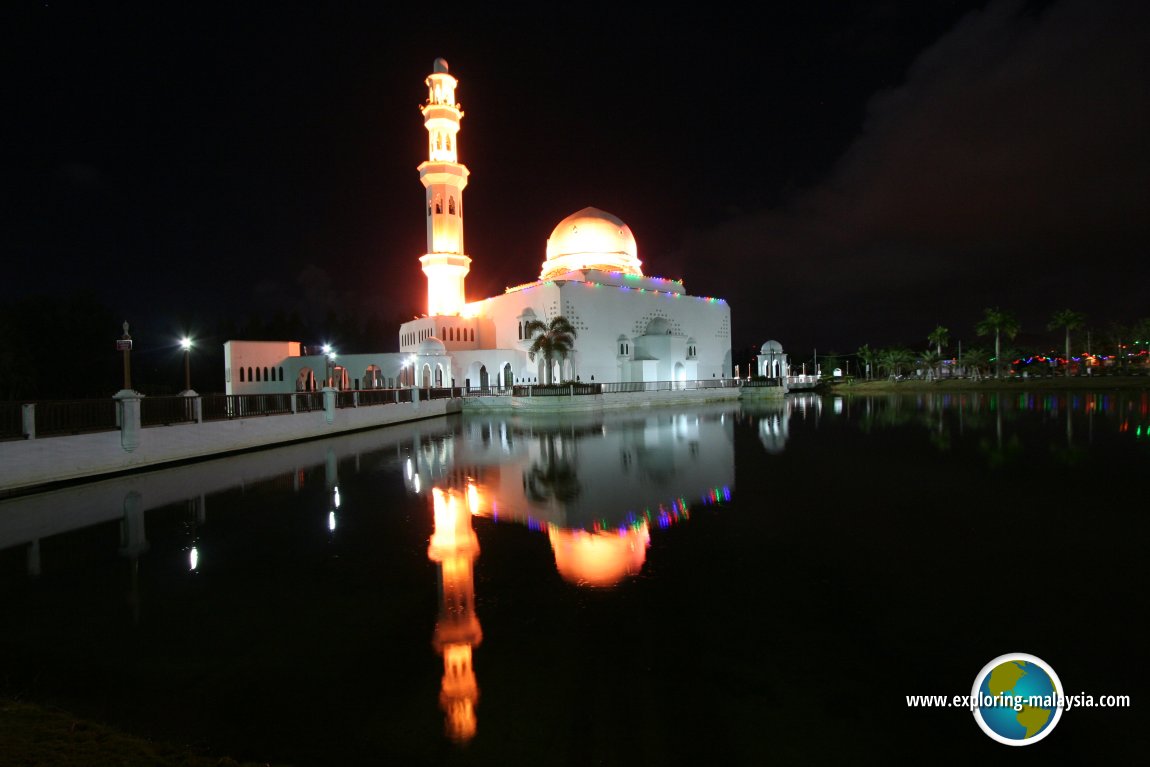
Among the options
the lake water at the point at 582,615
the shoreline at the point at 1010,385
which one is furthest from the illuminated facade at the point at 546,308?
the lake water at the point at 582,615

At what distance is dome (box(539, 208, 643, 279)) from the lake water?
128ft

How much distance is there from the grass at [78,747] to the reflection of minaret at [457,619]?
1.03m

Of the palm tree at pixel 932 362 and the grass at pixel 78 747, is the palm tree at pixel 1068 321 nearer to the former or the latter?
the palm tree at pixel 932 362

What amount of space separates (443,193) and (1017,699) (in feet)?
146

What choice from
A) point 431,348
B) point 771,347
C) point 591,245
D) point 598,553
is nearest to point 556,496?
point 598,553

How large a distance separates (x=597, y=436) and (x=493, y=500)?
9.94m

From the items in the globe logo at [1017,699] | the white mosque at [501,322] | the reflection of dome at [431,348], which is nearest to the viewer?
the globe logo at [1017,699]

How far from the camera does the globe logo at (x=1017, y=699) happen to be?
129 inches

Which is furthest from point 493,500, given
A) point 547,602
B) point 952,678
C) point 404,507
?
point 952,678

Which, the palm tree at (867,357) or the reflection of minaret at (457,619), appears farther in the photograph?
the palm tree at (867,357)

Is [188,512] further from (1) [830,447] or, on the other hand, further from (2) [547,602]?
(1) [830,447]

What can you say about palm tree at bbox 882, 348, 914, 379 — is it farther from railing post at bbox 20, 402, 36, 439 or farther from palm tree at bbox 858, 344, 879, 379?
railing post at bbox 20, 402, 36, 439

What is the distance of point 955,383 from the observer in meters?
56.6

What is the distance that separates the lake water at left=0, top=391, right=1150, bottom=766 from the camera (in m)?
3.18
